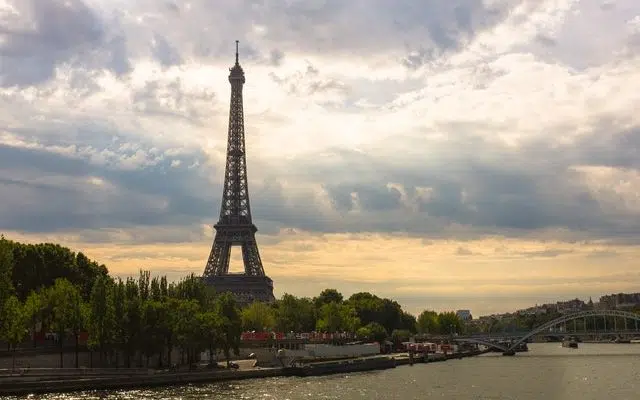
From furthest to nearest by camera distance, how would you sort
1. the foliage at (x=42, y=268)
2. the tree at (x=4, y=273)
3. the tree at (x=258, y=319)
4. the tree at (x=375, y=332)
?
the tree at (x=375, y=332), the tree at (x=258, y=319), the foliage at (x=42, y=268), the tree at (x=4, y=273)

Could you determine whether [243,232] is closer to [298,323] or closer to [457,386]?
[298,323]

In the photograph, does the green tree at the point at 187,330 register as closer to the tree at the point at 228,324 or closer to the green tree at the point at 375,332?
the tree at the point at 228,324

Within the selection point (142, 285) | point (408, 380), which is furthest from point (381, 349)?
point (142, 285)

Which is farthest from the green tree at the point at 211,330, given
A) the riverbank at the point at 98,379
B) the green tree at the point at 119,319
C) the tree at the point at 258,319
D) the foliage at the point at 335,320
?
the foliage at the point at 335,320

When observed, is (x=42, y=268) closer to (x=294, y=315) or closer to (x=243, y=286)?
(x=294, y=315)

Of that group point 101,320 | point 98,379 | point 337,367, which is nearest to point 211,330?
point 101,320

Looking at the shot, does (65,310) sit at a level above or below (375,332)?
above
